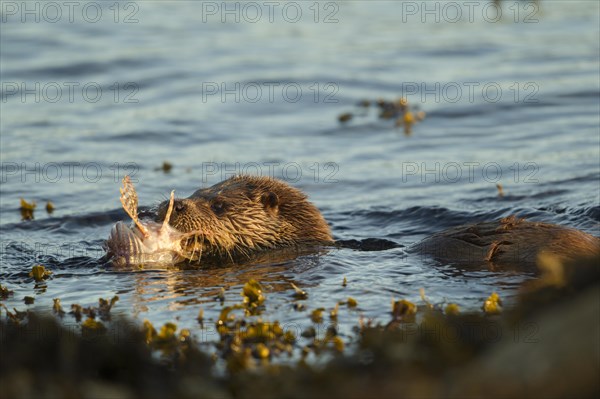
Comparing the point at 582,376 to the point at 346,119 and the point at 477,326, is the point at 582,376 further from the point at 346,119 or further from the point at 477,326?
the point at 346,119

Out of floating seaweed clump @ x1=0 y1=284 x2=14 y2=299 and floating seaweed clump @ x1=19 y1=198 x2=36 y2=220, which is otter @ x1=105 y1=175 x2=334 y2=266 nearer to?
floating seaweed clump @ x1=0 y1=284 x2=14 y2=299


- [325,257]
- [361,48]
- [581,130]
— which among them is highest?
[361,48]

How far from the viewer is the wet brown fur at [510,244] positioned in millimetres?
5633

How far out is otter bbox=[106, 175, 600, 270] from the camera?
19.1 ft

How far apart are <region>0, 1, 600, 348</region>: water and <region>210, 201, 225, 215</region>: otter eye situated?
582 mm

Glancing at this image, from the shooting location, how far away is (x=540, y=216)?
805 centimetres

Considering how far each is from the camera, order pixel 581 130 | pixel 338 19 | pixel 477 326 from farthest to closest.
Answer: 1. pixel 338 19
2. pixel 581 130
3. pixel 477 326

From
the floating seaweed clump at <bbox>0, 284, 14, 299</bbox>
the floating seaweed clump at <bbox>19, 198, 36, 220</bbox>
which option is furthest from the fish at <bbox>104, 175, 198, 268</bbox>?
the floating seaweed clump at <bbox>19, 198, 36, 220</bbox>

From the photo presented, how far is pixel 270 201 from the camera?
23.0 ft

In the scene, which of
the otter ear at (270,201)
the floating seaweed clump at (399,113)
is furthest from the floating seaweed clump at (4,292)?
the floating seaweed clump at (399,113)

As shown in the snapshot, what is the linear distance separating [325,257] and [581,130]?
5428 millimetres

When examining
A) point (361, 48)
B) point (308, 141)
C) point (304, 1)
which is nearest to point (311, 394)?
point (308, 141)

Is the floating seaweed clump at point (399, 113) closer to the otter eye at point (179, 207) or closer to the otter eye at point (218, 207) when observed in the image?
the otter eye at point (218, 207)

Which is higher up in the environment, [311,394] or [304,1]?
[304,1]
